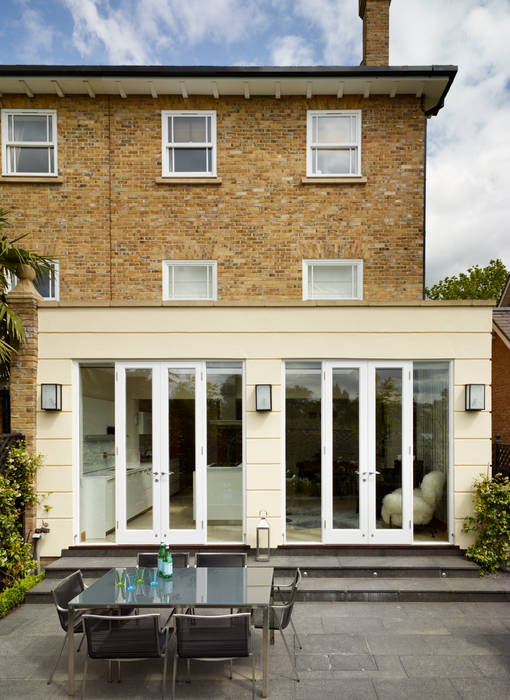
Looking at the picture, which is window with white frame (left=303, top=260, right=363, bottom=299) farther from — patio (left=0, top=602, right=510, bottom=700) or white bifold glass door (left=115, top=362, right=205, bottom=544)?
patio (left=0, top=602, right=510, bottom=700)

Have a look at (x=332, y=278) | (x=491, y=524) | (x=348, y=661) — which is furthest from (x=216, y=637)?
(x=332, y=278)

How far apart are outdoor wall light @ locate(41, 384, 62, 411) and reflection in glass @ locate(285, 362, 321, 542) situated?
3.31 metres

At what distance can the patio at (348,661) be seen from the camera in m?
4.24

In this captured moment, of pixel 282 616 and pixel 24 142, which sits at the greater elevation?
pixel 24 142

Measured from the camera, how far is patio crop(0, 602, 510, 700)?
424cm

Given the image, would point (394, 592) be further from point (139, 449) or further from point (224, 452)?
point (139, 449)

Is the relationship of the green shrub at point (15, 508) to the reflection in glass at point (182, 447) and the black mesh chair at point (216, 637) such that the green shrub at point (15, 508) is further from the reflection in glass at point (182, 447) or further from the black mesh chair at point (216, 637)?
the black mesh chair at point (216, 637)

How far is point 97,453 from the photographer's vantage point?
728cm

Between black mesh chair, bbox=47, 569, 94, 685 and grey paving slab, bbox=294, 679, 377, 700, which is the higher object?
black mesh chair, bbox=47, 569, 94, 685

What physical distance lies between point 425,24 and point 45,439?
400 inches

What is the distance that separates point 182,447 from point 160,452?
33 centimetres

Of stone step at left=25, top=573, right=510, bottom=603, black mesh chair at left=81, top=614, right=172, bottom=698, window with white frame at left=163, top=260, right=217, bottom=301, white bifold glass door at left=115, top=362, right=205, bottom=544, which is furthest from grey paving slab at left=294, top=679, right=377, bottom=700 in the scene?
window with white frame at left=163, top=260, right=217, bottom=301

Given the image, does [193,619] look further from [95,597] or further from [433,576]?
[433,576]

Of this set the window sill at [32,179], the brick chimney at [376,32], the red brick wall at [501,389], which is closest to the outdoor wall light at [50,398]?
the window sill at [32,179]
